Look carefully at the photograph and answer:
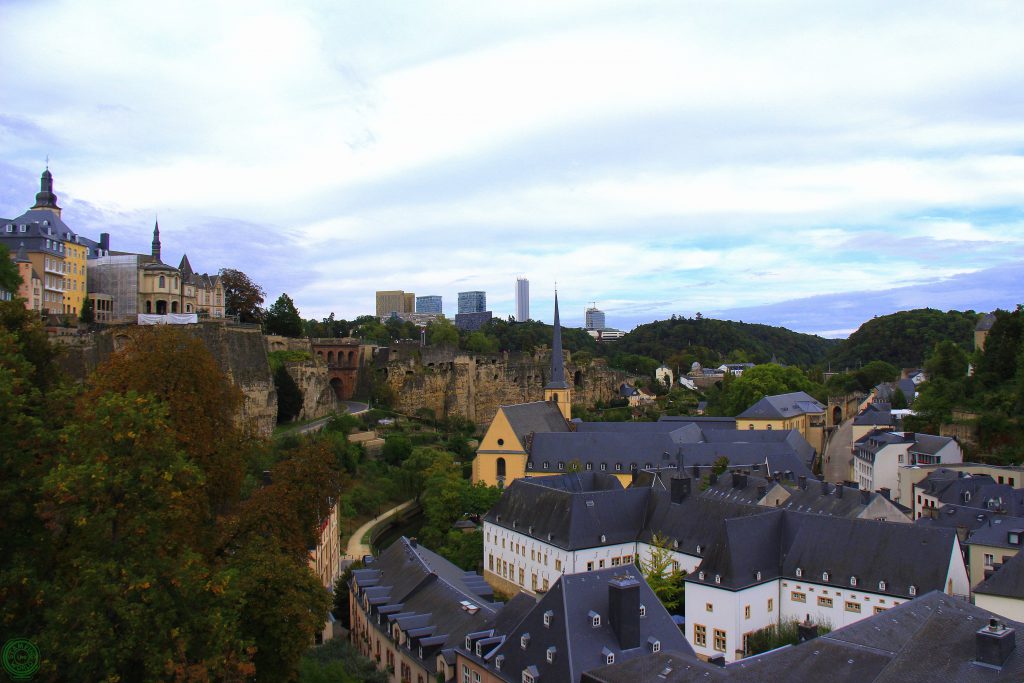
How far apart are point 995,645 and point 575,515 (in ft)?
67.8

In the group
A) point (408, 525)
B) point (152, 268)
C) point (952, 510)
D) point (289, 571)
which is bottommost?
point (408, 525)

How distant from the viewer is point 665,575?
3078 centimetres

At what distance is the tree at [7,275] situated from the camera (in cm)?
Result: 3700

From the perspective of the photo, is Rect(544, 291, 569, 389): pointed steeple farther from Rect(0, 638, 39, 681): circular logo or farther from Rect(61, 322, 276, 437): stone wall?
Rect(0, 638, 39, 681): circular logo

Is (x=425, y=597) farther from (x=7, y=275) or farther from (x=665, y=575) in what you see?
(x=7, y=275)

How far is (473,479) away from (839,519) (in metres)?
25.7

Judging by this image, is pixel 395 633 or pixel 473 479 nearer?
pixel 395 633

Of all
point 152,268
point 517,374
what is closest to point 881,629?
point 152,268

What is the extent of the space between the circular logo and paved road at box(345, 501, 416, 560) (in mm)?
26095

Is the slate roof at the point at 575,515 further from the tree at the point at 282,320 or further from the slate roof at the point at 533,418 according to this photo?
the tree at the point at 282,320

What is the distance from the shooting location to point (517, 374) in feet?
246

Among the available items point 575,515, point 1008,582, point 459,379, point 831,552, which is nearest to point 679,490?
point 575,515

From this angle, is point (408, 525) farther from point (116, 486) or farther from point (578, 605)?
point (116, 486)

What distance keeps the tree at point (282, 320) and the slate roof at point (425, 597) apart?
112ft
